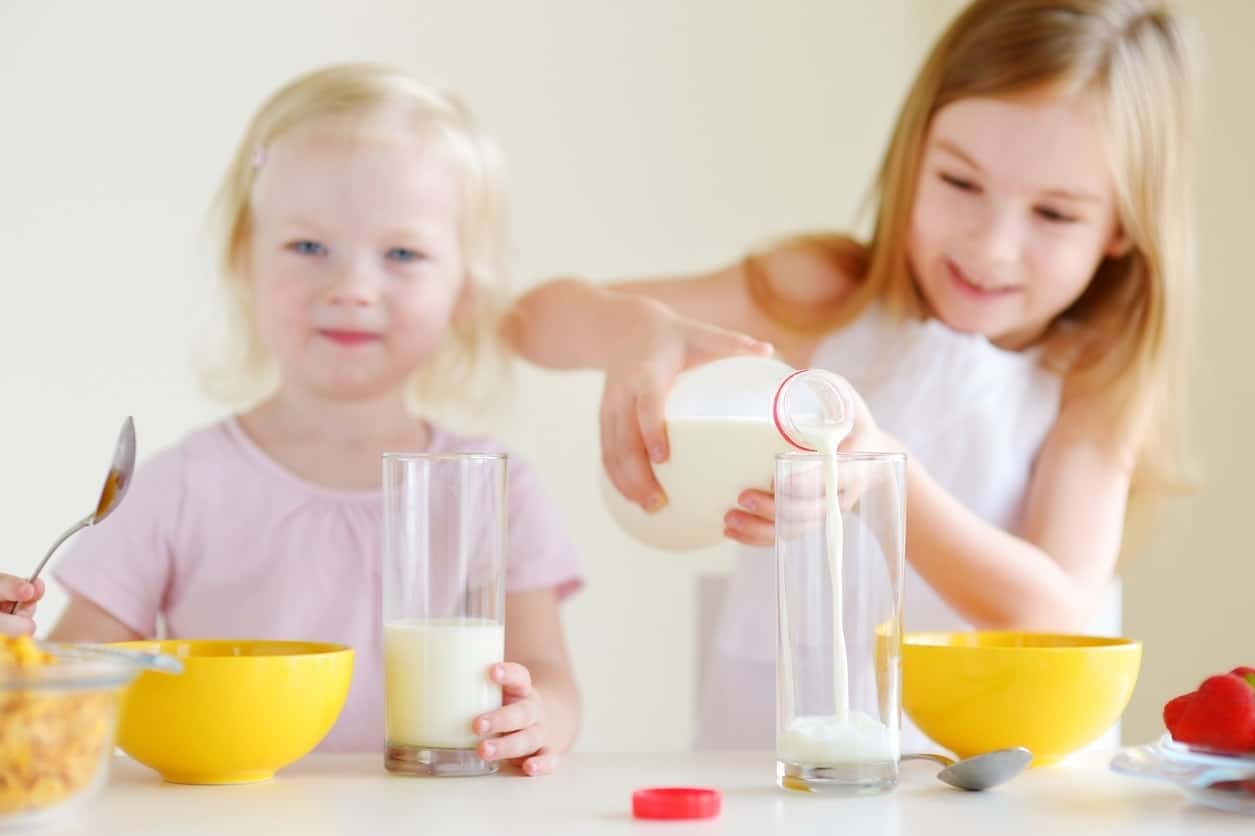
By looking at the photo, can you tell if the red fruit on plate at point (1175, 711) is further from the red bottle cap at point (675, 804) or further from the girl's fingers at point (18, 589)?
the girl's fingers at point (18, 589)

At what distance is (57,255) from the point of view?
2684 millimetres

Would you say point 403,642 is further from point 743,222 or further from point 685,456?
point 743,222

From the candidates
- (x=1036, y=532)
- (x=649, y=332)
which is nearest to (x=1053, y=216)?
(x=1036, y=532)

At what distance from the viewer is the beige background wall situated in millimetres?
2473

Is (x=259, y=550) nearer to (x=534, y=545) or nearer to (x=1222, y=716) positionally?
(x=534, y=545)

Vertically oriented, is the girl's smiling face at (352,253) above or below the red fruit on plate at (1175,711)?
above

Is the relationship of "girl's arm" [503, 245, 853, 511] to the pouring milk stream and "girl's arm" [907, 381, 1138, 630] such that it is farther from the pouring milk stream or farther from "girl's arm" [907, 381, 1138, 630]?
"girl's arm" [907, 381, 1138, 630]

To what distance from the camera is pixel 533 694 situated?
95 centimetres

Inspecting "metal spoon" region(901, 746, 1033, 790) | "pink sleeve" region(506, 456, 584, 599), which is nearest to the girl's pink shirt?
"pink sleeve" region(506, 456, 584, 599)

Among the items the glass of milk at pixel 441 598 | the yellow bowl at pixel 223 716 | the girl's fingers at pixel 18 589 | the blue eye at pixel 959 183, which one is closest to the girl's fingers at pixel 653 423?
the glass of milk at pixel 441 598

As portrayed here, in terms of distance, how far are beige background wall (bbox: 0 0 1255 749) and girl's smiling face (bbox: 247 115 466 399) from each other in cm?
116

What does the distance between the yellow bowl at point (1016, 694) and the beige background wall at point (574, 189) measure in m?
1.61

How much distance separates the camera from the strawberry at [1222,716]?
825 millimetres

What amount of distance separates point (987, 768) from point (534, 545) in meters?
0.68
